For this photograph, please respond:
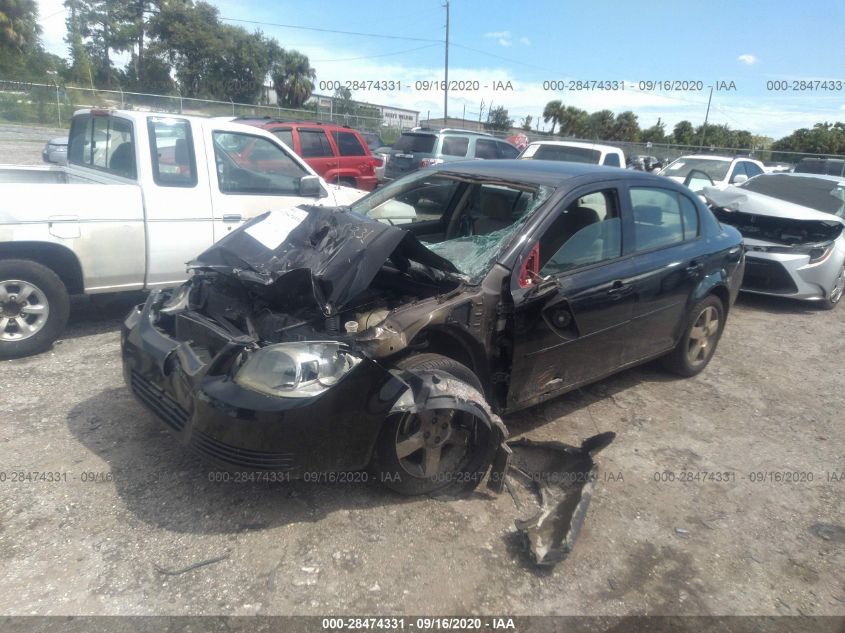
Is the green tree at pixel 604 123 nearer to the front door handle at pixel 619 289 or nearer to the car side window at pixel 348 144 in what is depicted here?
the car side window at pixel 348 144

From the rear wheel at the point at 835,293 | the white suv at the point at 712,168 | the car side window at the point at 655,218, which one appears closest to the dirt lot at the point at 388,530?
the car side window at the point at 655,218

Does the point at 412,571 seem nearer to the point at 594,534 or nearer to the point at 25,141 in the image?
the point at 594,534

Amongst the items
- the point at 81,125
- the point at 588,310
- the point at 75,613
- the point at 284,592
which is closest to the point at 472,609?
the point at 284,592

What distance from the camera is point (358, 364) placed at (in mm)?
2732

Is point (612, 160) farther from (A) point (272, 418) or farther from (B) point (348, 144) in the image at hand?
(A) point (272, 418)

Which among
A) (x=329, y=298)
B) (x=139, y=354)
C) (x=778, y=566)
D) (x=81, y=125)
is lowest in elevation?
(x=778, y=566)

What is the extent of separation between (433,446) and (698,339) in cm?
295

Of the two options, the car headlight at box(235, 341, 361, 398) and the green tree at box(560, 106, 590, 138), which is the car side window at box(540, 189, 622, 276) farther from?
the green tree at box(560, 106, 590, 138)

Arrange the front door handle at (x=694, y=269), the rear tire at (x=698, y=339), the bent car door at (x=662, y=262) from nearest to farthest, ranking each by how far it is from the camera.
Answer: the bent car door at (x=662, y=262) < the front door handle at (x=694, y=269) < the rear tire at (x=698, y=339)

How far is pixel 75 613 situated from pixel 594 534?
7.53 feet

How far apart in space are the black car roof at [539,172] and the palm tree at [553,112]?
49105 millimetres

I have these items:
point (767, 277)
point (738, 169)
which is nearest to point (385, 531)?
point (767, 277)

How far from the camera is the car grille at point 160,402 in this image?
2.92 metres

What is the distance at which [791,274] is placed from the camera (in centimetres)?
735
